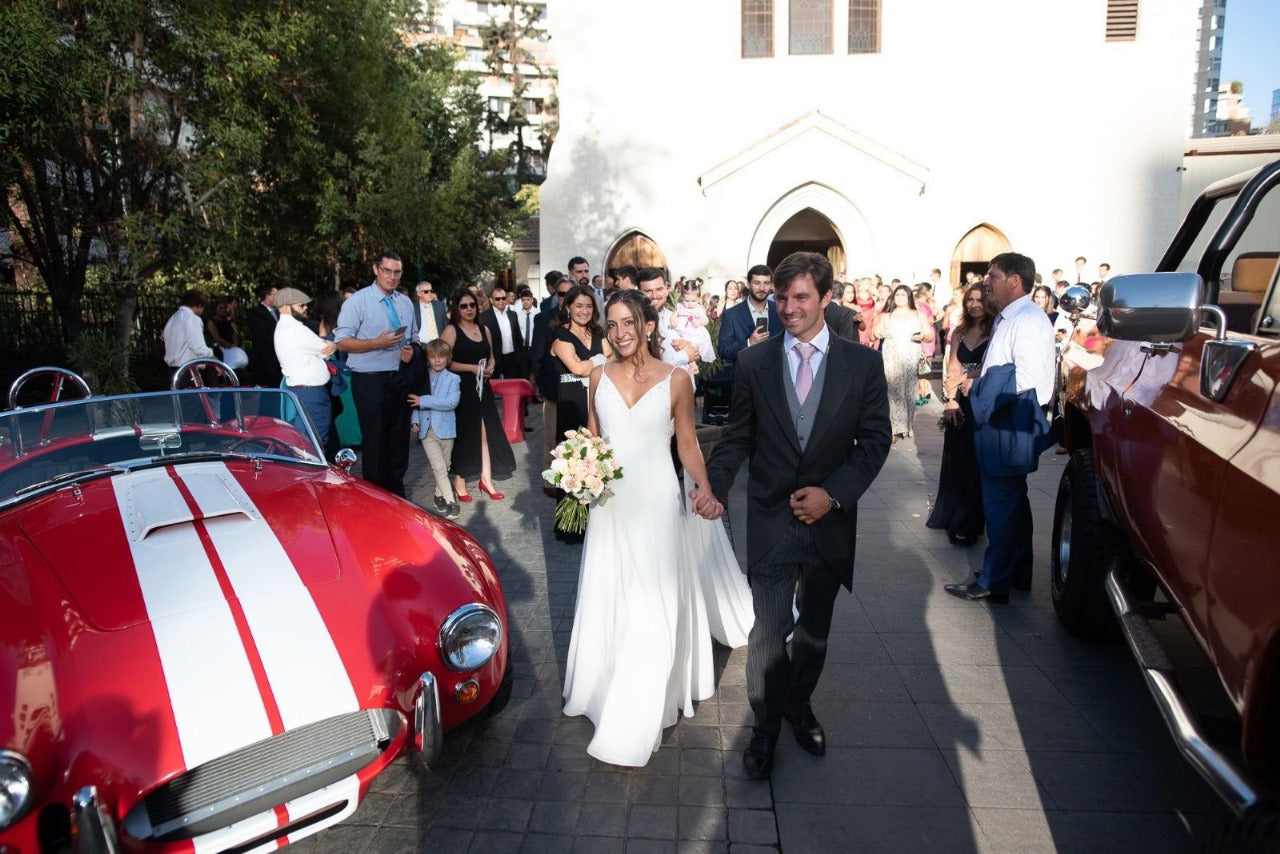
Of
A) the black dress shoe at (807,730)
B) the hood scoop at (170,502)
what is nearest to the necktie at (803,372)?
the black dress shoe at (807,730)

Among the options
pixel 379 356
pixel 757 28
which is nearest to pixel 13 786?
pixel 379 356

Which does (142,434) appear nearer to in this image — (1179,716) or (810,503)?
(810,503)

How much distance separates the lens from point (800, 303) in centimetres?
329

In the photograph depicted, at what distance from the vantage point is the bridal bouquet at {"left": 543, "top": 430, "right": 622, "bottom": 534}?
11.8ft

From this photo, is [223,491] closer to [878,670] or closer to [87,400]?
[87,400]

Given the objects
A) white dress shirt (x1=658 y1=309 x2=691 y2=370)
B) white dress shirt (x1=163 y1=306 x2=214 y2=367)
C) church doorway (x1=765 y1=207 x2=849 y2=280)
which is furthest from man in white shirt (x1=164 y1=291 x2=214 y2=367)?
church doorway (x1=765 y1=207 x2=849 y2=280)

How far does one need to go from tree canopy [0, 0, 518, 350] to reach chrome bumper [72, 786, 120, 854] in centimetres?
765

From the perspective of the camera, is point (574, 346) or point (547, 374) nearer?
point (574, 346)

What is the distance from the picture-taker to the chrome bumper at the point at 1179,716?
1961 mm

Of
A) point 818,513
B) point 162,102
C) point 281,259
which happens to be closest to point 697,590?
point 818,513

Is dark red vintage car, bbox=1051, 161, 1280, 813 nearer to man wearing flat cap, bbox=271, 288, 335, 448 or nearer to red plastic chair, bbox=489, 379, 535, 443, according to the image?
man wearing flat cap, bbox=271, 288, 335, 448

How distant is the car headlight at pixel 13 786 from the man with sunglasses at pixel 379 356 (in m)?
4.62

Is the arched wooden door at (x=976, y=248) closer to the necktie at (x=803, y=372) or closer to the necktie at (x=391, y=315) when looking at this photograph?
the necktie at (x=391, y=315)

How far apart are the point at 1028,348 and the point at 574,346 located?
3.58 m
